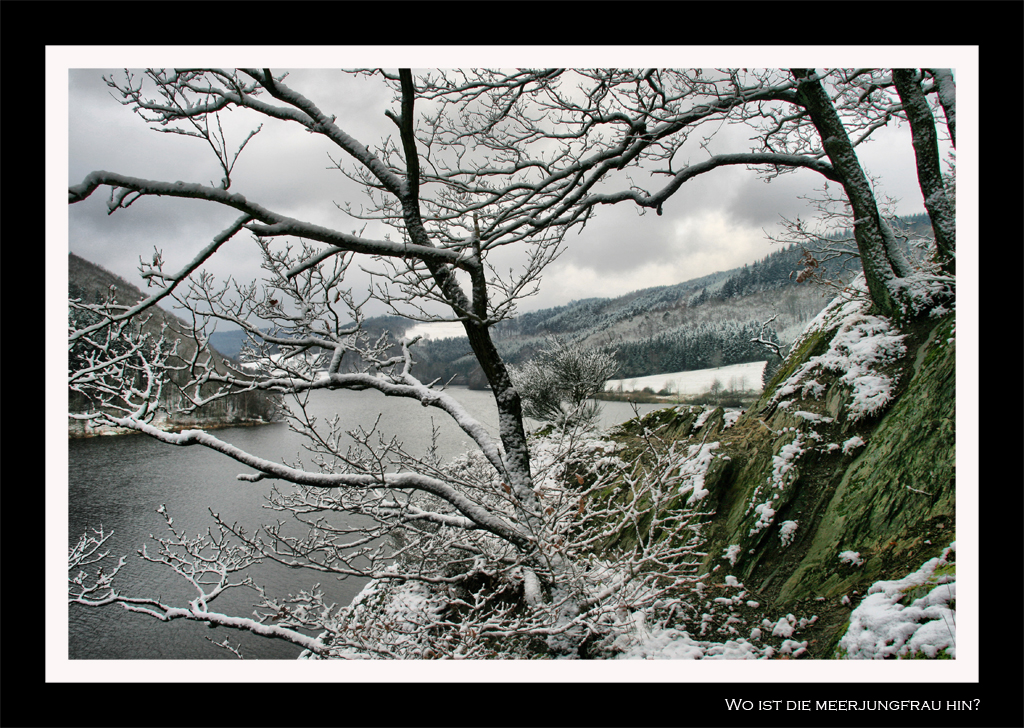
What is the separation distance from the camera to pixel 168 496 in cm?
Answer: 573

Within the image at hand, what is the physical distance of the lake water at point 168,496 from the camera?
4430 mm

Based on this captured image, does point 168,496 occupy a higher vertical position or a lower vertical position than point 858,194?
lower

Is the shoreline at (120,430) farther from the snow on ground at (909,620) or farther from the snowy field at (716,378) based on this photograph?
the snowy field at (716,378)

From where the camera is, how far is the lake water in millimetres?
4430

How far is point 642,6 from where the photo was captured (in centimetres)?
213

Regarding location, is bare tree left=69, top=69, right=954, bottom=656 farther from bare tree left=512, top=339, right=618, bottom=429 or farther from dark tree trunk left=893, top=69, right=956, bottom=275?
bare tree left=512, top=339, right=618, bottom=429

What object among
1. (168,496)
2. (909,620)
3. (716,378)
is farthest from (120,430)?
(716,378)

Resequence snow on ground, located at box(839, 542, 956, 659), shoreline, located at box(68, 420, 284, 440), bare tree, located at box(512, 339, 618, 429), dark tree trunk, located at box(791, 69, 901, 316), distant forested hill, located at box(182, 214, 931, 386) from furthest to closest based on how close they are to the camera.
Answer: bare tree, located at box(512, 339, 618, 429) < distant forested hill, located at box(182, 214, 931, 386) < dark tree trunk, located at box(791, 69, 901, 316) < shoreline, located at box(68, 420, 284, 440) < snow on ground, located at box(839, 542, 956, 659)

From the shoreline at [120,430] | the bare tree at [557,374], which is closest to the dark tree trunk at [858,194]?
the shoreline at [120,430]

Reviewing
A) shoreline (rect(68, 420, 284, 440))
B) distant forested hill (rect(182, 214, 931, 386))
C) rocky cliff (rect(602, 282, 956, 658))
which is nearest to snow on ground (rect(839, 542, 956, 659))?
rocky cliff (rect(602, 282, 956, 658))

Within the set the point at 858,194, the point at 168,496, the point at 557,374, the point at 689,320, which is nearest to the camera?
the point at 858,194

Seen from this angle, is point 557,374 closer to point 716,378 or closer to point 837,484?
point 716,378

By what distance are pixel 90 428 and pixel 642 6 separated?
16.2 feet

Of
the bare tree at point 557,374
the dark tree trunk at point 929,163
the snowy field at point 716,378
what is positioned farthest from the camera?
the bare tree at point 557,374
